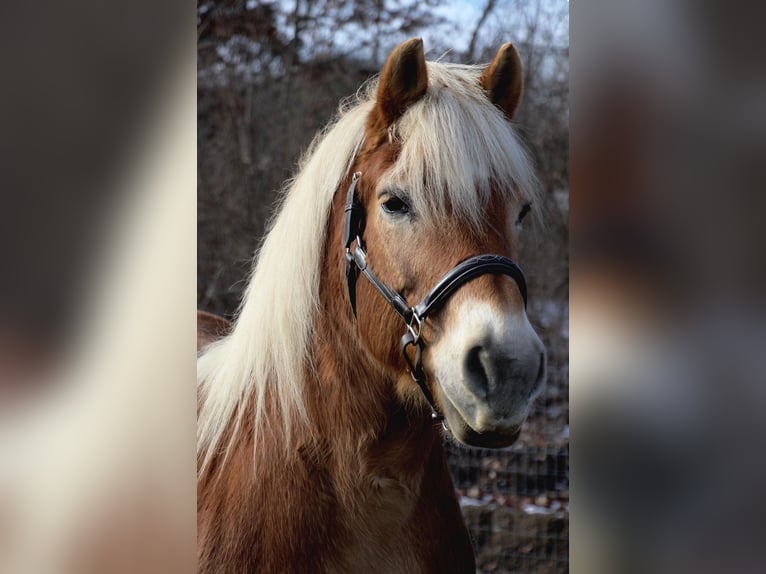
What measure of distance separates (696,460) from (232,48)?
1436 mm

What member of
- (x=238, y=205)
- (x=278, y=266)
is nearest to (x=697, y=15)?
(x=278, y=266)

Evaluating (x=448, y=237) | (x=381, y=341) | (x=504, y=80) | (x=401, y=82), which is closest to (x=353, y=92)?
(x=401, y=82)

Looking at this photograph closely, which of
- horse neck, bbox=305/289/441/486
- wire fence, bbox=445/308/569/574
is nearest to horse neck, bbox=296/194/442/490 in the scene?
horse neck, bbox=305/289/441/486

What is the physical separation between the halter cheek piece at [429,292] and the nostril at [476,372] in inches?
4.0

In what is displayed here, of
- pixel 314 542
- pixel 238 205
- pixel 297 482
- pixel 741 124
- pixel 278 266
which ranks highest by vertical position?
pixel 741 124

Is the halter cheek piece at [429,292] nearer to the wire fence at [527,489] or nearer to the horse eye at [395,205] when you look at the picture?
the horse eye at [395,205]

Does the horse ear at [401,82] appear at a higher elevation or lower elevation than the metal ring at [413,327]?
higher

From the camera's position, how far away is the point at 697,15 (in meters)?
1.48

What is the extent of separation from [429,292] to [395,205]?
0.19m

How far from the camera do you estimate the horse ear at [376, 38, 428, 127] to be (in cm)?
151

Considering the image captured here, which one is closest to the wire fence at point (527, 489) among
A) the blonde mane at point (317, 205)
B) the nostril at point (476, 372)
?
the nostril at point (476, 372)

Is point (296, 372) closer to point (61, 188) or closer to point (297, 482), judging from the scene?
point (297, 482)

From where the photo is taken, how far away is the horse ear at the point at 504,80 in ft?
5.15

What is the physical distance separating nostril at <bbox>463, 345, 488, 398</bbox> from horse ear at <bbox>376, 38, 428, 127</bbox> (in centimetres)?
49
